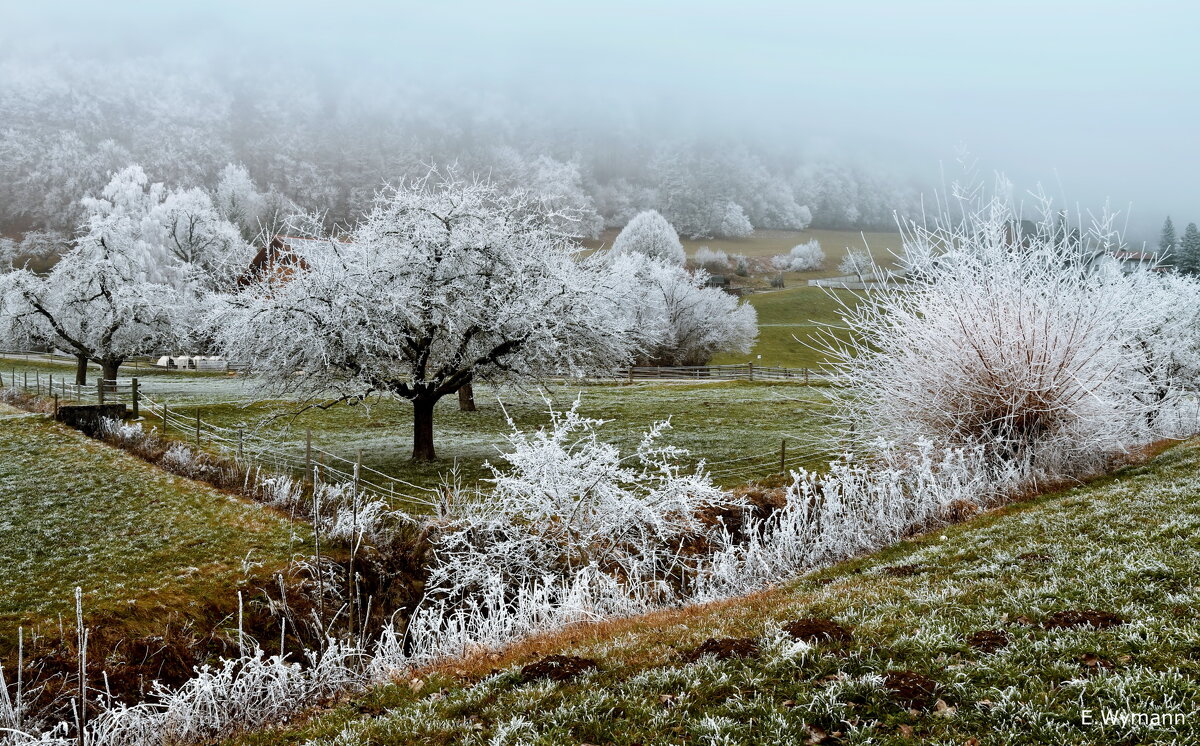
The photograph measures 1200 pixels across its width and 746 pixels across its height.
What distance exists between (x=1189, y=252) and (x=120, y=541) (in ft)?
317

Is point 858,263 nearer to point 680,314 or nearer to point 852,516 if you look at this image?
point 680,314

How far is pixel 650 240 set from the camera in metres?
95.2

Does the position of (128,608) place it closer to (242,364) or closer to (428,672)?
(428,672)

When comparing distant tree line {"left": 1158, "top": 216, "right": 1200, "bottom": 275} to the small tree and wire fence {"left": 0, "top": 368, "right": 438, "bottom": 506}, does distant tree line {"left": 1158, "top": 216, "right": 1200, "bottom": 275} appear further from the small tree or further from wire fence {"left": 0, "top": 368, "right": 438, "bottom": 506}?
wire fence {"left": 0, "top": 368, "right": 438, "bottom": 506}

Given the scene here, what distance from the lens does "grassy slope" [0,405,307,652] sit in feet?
32.3

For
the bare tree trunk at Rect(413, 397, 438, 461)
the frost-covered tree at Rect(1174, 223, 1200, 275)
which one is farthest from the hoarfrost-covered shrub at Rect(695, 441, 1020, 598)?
the frost-covered tree at Rect(1174, 223, 1200, 275)

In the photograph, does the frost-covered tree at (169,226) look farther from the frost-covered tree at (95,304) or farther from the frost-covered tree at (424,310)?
the frost-covered tree at (424,310)

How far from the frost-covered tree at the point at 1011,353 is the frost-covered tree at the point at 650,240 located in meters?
74.1

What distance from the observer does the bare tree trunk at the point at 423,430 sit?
71.4ft

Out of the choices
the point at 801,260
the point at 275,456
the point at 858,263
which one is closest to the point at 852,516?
the point at 275,456

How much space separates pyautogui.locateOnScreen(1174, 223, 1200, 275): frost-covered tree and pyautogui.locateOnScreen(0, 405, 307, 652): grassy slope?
86877 mm

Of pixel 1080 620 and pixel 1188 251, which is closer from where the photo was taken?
pixel 1080 620

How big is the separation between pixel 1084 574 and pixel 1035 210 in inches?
482

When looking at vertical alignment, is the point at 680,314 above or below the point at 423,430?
above
